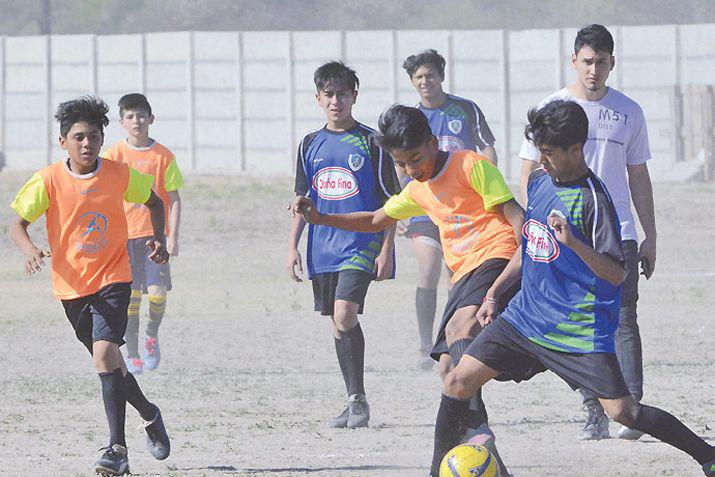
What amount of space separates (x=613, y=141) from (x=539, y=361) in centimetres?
181

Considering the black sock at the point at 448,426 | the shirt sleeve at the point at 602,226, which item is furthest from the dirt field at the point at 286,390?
the shirt sleeve at the point at 602,226

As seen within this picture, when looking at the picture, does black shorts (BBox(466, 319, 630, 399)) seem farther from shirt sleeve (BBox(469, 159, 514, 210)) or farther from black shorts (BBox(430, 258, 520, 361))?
shirt sleeve (BBox(469, 159, 514, 210))

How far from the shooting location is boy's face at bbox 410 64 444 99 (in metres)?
10.5

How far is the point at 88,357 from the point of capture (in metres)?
11.6

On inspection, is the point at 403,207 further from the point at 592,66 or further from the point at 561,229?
the point at 561,229

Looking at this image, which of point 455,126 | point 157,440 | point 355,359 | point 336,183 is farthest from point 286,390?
point 157,440

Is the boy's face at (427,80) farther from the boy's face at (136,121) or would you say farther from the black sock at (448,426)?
the black sock at (448,426)

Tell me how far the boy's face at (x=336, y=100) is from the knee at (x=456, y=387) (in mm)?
2546

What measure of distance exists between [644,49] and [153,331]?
66.2 ft

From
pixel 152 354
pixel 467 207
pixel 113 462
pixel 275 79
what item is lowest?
pixel 113 462

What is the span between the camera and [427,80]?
10508mm

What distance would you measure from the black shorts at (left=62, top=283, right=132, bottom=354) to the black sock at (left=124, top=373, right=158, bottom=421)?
0.21 m

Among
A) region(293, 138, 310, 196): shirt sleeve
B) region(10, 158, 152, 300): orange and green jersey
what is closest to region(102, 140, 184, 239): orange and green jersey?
region(293, 138, 310, 196): shirt sleeve

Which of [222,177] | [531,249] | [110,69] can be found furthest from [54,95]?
[531,249]
